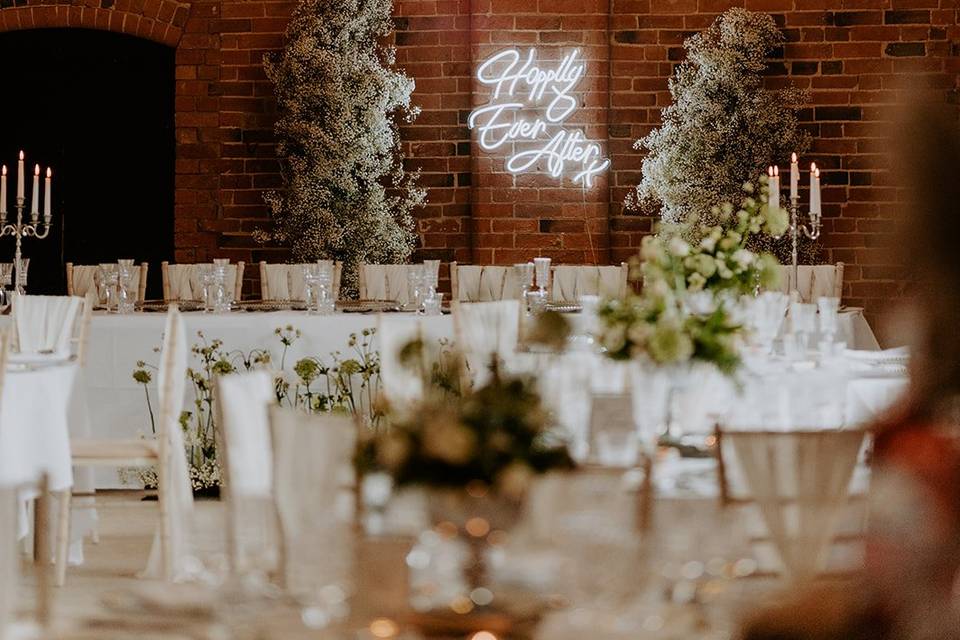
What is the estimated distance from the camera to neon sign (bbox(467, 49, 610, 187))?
27.5 ft

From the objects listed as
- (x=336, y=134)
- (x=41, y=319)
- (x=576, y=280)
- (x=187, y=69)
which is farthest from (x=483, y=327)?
(x=187, y=69)

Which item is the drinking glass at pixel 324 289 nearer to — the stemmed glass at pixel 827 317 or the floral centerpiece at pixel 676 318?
the floral centerpiece at pixel 676 318

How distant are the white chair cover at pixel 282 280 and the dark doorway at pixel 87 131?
5.13ft

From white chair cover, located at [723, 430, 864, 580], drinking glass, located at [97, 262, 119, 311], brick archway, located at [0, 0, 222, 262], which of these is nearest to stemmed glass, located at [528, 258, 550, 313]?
drinking glass, located at [97, 262, 119, 311]

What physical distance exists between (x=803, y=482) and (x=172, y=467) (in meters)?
2.75

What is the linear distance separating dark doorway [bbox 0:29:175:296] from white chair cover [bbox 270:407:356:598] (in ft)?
21.0

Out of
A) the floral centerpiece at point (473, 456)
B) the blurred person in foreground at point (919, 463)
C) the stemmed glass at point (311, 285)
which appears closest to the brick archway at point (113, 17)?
the stemmed glass at point (311, 285)

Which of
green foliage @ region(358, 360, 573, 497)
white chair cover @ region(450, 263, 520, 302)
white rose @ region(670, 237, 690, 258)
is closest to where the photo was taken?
green foliage @ region(358, 360, 573, 497)

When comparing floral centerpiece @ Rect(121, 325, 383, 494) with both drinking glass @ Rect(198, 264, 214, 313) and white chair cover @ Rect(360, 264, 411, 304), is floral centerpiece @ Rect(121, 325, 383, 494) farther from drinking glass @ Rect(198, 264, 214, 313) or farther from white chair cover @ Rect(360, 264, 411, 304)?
white chair cover @ Rect(360, 264, 411, 304)

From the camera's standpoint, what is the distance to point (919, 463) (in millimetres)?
1477

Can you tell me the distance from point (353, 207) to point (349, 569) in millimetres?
6042

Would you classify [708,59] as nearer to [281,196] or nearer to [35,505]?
[281,196]

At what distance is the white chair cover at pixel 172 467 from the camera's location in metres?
4.49

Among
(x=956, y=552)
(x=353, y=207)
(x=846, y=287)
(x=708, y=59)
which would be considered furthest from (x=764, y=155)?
(x=956, y=552)
